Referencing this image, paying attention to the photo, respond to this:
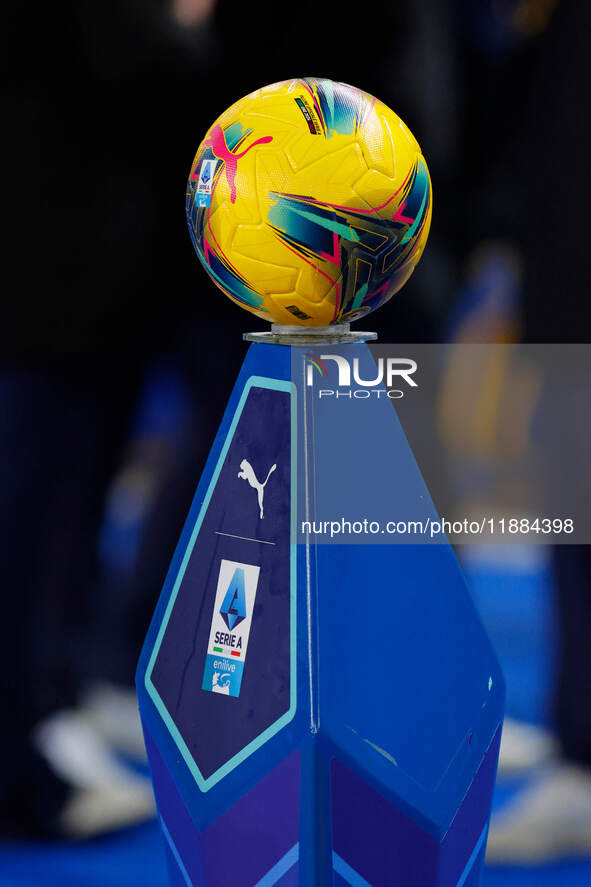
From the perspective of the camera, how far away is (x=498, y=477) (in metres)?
2.19

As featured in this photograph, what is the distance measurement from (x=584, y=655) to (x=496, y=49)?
1225 mm

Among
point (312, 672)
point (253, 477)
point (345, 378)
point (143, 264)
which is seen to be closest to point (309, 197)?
point (345, 378)

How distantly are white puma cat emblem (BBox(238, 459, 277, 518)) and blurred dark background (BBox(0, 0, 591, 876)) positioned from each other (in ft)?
2.61

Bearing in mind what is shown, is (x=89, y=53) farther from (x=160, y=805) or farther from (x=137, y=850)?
(x=137, y=850)

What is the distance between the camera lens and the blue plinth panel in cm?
131

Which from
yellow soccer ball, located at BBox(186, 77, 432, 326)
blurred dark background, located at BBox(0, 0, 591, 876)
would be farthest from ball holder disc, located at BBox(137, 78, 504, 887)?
blurred dark background, located at BBox(0, 0, 591, 876)

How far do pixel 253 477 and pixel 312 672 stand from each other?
10.2 inches

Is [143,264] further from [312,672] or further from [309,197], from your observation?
[312,672]

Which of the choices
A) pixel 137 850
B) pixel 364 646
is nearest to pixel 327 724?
pixel 364 646

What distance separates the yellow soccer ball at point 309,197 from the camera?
1.26m

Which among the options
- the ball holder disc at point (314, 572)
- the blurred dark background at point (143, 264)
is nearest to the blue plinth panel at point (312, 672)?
the ball holder disc at point (314, 572)

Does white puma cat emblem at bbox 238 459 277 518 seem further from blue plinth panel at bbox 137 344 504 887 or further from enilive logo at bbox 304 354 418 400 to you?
enilive logo at bbox 304 354 418 400

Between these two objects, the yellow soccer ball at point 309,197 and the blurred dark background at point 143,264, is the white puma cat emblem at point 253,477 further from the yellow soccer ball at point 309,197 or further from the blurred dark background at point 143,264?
the blurred dark background at point 143,264

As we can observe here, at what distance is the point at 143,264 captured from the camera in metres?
2.12
